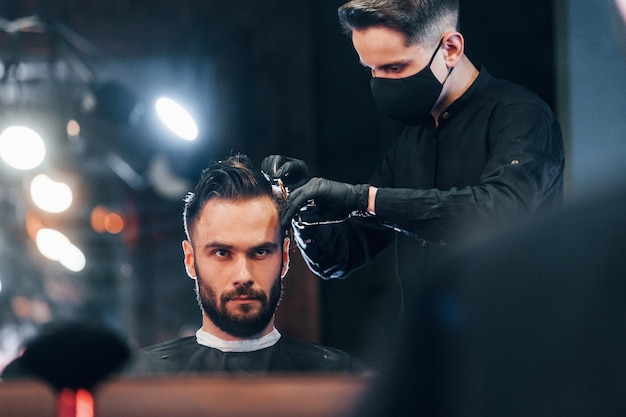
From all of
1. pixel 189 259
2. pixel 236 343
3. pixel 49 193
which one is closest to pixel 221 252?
pixel 189 259

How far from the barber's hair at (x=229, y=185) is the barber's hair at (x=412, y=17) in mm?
497

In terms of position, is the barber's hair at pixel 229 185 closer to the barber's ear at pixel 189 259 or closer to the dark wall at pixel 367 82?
the barber's ear at pixel 189 259

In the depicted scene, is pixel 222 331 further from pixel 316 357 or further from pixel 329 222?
pixel 329 222

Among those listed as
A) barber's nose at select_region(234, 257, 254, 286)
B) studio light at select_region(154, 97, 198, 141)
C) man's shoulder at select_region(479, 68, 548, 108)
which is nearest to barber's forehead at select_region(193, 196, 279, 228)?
barber's nose at select_region(234, 257, 254, 286)

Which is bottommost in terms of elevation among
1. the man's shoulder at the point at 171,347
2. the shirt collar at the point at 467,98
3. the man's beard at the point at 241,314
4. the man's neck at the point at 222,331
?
the man's shoulder at the point at 171,347

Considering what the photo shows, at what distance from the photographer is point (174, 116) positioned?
3869 mm

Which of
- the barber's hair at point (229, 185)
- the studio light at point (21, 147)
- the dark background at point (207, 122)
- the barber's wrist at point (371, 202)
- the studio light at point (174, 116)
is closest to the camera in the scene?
the barber's wrist at point (371, 202)

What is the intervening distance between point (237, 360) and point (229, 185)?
1.62 ft

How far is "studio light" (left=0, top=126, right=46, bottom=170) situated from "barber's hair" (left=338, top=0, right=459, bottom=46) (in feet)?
10.1

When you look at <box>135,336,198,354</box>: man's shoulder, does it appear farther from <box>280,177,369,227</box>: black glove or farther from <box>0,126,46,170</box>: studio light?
<box>0,126,46,170</box>: studio light

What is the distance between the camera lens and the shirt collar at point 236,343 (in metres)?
2.33

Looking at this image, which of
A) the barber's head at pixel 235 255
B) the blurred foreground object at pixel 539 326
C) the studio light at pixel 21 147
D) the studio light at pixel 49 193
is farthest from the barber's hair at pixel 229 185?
the studio light at pixel 49 193

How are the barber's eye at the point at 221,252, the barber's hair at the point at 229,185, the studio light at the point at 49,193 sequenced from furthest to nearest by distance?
the studio light at the point at 49,193
the barber's eye at the point at 221,252
the barber's hair at the point at 229,185

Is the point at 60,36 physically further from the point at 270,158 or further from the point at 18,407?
the point at 18,407
